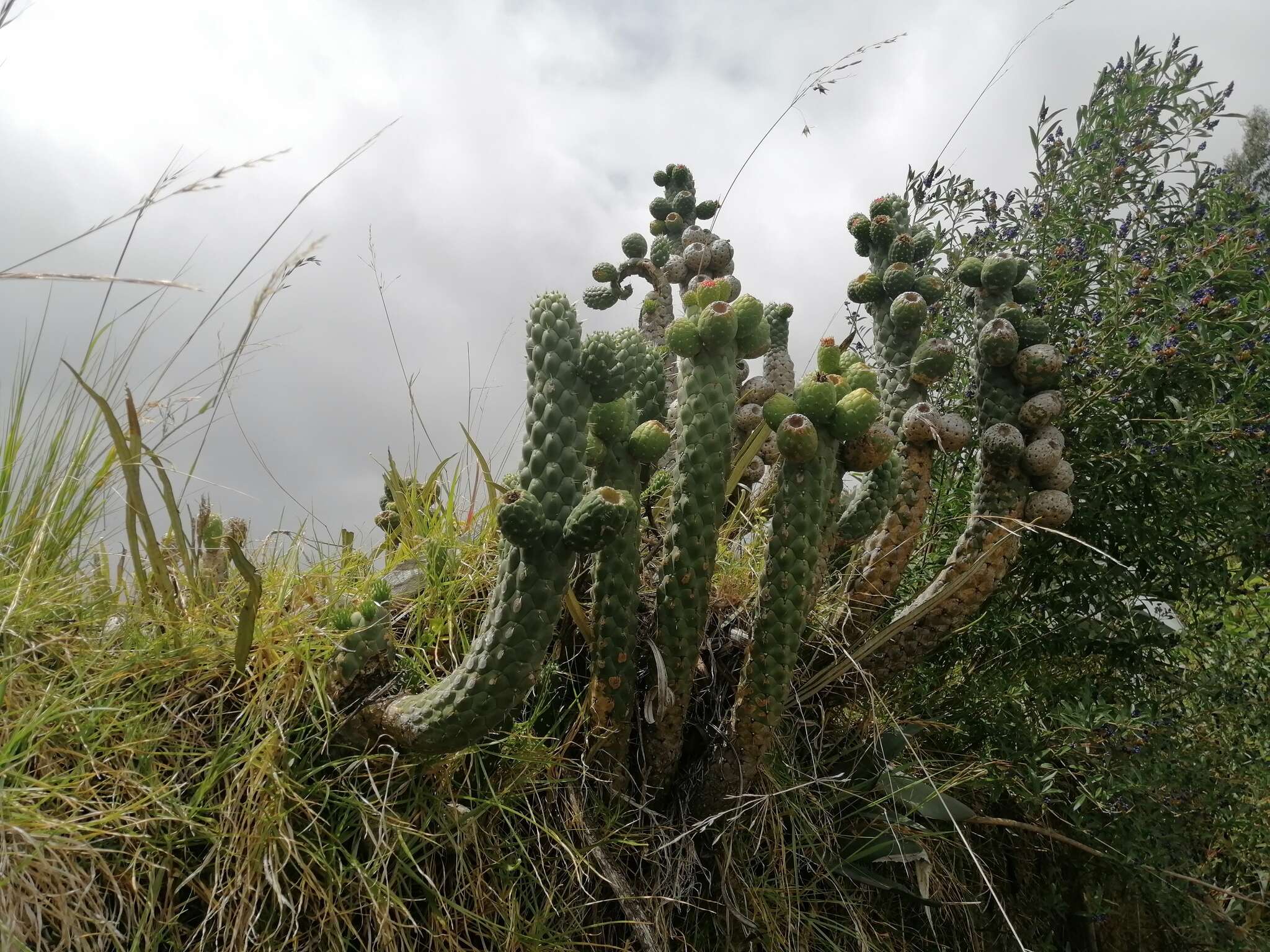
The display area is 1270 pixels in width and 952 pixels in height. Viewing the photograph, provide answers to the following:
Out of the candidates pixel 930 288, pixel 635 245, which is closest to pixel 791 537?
pixel 930 288

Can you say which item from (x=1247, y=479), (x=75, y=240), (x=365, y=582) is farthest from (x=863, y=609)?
(x=75, y=240)

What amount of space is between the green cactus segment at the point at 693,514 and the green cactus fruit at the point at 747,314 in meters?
0.04

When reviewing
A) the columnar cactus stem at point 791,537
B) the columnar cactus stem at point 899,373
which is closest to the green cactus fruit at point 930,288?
the columnar cactus stem at point 899,373

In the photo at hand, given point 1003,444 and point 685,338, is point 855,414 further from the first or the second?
point 1003,444

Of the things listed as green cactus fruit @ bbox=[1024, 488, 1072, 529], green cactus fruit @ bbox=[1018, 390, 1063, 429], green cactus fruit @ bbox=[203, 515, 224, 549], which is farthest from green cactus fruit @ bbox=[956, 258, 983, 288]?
green cactus fruit @ bbox=[203, 515, 224, 549]

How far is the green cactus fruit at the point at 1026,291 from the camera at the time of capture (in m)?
2.30

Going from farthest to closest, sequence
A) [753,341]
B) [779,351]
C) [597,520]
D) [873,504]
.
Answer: [779,351], [873,504], [753,341], [597,520]

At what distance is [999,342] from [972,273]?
274 millimetres

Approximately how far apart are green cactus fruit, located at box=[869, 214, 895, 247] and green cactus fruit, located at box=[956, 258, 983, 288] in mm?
198

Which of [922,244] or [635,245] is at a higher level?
[635,245]

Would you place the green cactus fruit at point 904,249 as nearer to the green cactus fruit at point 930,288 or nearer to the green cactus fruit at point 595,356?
the green cactus fruit at point 930,288

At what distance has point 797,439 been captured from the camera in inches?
63.7

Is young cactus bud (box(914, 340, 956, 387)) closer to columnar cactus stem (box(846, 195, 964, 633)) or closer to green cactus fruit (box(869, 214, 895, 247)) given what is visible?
columnar cactus stem (box(846, 195, 964, 633))

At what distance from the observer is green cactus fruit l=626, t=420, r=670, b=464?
5.44 feet
